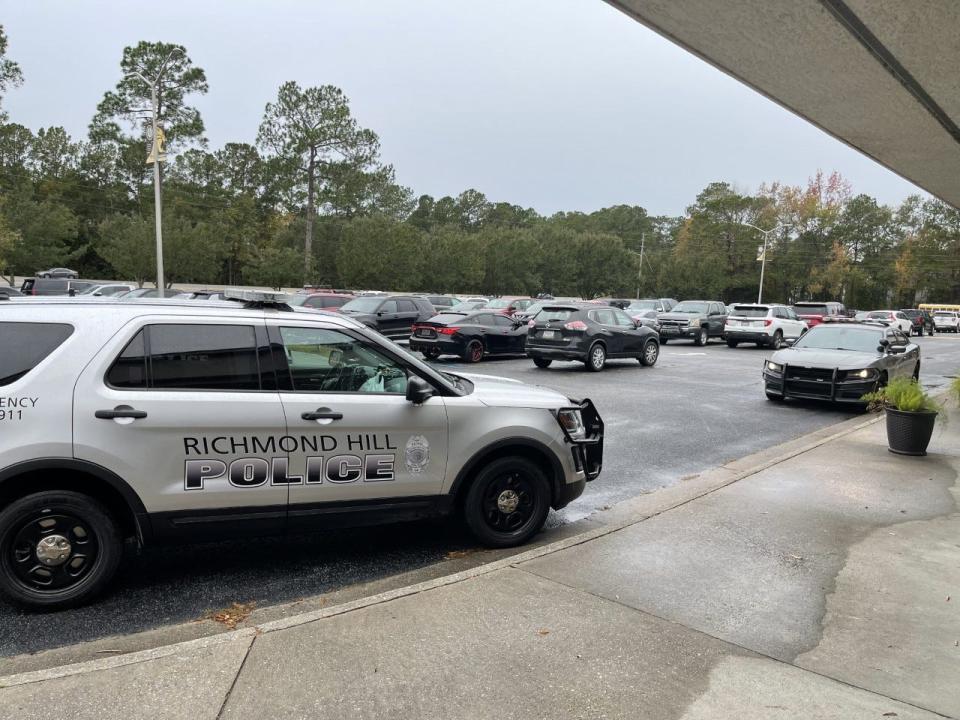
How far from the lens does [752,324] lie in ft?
85.3

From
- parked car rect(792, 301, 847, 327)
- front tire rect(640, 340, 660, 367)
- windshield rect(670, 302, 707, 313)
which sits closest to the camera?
front tire rect(640, 340, 660, 367)

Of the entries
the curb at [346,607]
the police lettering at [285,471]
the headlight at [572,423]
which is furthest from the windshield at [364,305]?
the police lettering at [285,471]

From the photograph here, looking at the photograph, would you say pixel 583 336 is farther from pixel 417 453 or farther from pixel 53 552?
pixel 53 552

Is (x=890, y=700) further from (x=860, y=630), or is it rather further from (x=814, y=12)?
(x=814, y=12)

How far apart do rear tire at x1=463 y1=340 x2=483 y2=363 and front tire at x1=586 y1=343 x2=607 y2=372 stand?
3.05m

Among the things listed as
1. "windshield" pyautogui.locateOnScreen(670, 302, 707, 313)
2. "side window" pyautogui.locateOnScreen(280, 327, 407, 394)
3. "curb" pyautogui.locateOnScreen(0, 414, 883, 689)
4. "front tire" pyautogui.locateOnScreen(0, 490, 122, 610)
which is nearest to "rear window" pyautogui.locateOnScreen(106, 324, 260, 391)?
"side window" pyautogui.locateOnScreen(280, 327, 407, 394)

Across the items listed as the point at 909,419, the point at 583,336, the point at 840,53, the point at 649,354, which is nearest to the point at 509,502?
the point at 840,53

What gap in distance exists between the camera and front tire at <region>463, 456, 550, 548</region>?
479 centimetres

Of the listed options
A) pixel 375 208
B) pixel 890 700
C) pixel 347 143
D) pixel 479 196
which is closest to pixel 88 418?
pixel 890 700

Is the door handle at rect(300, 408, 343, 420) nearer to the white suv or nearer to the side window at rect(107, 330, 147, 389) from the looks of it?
the side window at rect(107, 330, 147, 389)

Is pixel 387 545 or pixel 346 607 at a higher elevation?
pixel 346 607

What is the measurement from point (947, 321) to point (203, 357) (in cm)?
6031

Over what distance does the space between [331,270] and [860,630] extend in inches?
2188

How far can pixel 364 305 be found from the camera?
66.2 ft
